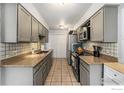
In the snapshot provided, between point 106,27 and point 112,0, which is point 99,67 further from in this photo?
point 112,0

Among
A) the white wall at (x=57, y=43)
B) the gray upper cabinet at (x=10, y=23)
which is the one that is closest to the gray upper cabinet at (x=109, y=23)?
the gray upper cabinet at (x=10, y=23)

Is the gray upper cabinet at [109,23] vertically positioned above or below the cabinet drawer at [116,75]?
above

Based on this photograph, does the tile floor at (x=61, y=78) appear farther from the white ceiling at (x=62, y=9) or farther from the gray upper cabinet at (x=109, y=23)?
the white ceiling at (x=62, y=9)

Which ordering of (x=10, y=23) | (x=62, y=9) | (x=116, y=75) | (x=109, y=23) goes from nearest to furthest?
(x=116, y=75)
(x=10, y=23)
(x=109, y=23)
(x=62, y=9)

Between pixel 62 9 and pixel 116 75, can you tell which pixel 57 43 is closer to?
pixel 62 9

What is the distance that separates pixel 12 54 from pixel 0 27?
70 cm

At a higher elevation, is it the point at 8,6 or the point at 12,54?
the point at 8,6

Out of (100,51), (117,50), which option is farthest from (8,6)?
(100,51)

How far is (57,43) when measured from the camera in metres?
10.5

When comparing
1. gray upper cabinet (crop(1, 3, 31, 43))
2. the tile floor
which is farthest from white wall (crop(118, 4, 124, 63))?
gray upper cabinet (crop(1, 3, 31, 43))

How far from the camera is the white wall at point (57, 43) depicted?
1052cm

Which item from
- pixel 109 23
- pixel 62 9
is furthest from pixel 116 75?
pixel 62 9

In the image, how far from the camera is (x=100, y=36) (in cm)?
314
